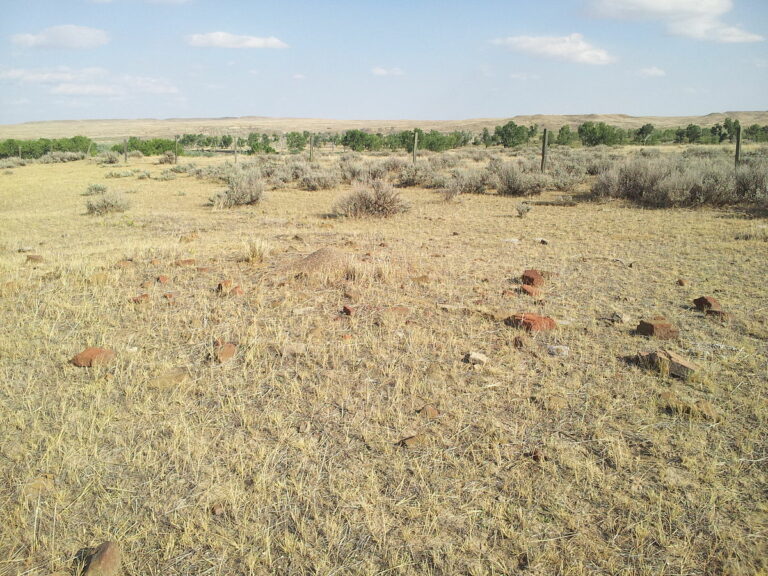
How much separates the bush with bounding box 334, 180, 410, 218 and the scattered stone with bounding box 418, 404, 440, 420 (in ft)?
29.0

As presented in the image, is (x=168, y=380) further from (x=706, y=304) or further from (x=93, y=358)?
(x=706, y=304)

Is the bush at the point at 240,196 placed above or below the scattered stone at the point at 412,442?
above

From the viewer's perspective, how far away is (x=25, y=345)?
14.1 feet

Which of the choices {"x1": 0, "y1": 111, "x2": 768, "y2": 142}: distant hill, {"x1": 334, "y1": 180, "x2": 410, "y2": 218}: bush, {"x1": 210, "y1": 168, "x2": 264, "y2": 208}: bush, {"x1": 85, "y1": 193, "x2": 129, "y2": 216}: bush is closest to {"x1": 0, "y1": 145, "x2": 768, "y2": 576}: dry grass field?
{"x1": 334, "y1": 180, "x2": 410, "y2": 218}: bush

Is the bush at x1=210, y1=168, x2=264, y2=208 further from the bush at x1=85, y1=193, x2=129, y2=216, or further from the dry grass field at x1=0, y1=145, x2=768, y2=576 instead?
the dry grass field at x1=0, y1=145, x2=768, y2=576

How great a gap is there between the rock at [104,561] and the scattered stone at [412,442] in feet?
5.19

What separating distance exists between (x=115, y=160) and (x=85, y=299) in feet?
101

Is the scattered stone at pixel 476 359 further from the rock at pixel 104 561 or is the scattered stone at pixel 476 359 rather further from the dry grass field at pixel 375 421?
the rock at pixel 104 561

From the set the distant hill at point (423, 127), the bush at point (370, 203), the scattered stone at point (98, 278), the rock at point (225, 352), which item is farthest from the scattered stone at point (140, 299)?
the distant hill at point (423, 127)

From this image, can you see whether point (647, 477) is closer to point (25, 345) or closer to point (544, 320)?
point (544, 320)

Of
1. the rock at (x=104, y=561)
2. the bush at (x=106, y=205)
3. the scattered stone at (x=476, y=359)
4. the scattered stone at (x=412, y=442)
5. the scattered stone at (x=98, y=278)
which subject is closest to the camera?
the rock at (x=104, y=561)

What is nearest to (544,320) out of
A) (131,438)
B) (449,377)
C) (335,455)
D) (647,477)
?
(449,377)

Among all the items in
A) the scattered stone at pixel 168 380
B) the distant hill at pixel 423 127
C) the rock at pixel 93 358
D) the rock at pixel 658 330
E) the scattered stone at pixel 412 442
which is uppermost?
the distant hill at pixel 423 127

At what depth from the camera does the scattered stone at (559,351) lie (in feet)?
13.7
